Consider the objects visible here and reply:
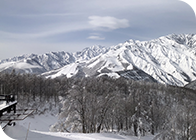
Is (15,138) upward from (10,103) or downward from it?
downward

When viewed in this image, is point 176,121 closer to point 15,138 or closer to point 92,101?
point 92,101

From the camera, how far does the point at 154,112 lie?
32.5 meters

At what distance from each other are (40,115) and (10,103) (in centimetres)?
3791

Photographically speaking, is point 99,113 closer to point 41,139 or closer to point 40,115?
point 41,139

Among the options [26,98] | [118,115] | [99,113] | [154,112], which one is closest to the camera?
[99,113]

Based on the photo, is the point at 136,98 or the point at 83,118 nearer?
the point at 83,118

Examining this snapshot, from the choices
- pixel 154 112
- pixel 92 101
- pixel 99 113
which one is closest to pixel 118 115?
pixel 154 112

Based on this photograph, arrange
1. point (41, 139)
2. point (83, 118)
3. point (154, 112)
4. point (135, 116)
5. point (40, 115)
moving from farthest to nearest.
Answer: point (40, 115)
point (154, 112)
point (135, 116)
point (83, 118)
point (41, 139)

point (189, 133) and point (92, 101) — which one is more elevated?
point (92, 101)

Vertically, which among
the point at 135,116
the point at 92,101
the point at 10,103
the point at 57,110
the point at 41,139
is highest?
the point at 10,103

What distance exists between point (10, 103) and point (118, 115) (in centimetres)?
2986

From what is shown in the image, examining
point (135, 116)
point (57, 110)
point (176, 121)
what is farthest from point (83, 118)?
point (57, 110)

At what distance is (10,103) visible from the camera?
37.1 ft

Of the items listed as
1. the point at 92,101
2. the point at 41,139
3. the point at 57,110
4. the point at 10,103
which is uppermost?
the point at 10,103
